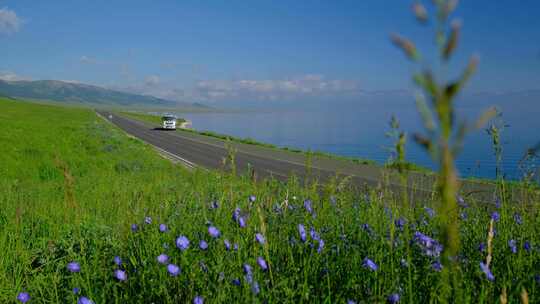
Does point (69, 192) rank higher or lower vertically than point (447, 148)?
lower

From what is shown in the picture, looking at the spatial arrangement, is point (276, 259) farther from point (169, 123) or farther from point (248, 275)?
point (169, 123)

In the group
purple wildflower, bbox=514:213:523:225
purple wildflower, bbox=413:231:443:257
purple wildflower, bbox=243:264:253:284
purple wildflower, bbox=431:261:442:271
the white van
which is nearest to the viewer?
purple wildflower, bbox=243:264:253:284

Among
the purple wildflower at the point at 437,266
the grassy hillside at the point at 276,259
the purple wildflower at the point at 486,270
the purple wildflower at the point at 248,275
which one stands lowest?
the grassy hillside at the point at 276,259

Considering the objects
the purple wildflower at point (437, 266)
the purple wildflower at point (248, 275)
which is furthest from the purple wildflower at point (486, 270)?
the purple wildflower at point (248, 275)

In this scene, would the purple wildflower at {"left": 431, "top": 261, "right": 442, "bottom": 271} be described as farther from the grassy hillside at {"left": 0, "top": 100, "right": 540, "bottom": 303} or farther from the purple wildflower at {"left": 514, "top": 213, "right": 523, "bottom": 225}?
the purple wildflower at {"left": 514, "top": 213, "right": 523, "bottom": 225}

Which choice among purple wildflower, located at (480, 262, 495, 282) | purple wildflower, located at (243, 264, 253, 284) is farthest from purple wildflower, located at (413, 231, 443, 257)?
purple wildflower, located at (243, 264, 253, 284)

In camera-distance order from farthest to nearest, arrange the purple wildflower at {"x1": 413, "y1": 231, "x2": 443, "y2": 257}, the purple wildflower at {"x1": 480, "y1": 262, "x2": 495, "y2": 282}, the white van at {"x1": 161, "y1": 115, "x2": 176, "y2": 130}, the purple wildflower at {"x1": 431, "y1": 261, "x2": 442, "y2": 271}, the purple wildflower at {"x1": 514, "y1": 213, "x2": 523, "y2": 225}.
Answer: the white van at {"x1": 161, "y1": 115, "x2": 176, "y2": 130} → the purple wildflower at {"x1": 514, "y1": 213, "x2": 523, "y2": 225} → the purple wildflower at {"x1": 413, "y1": 231, "x2": 443, "y2": 257} → the purple wildflower at {"x1": 431, "y1": 261, "x2": 442, "y2": 271} → the purple wildflower at {"x1": 480, "y1": 262, "x2": 495, "y2": 282}

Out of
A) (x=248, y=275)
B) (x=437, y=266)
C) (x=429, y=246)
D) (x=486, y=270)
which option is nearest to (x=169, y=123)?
(x=429, y=246)

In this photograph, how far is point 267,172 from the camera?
19078 millimetres

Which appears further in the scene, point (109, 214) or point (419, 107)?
point (109, 214)

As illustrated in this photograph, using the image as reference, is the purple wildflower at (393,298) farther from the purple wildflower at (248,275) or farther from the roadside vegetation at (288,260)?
the purple wildflower at (248,275)

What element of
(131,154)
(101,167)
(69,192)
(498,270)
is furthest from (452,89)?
(131,154)

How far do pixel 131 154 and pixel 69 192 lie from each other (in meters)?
18.2

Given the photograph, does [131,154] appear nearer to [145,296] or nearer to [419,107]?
[145,296]
